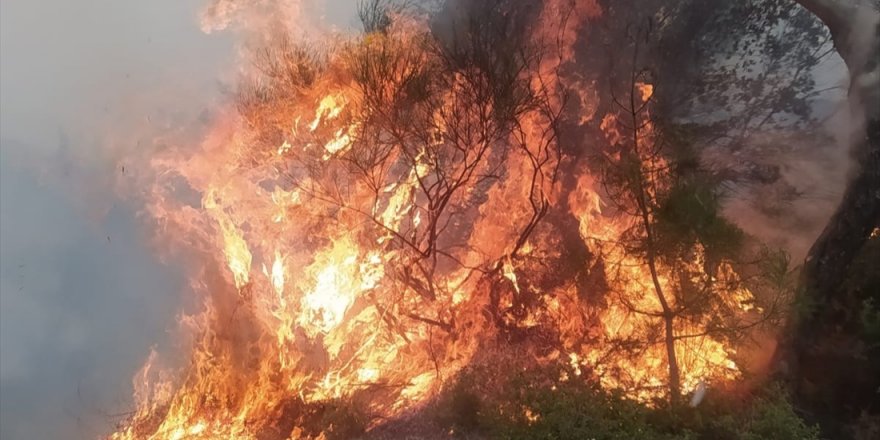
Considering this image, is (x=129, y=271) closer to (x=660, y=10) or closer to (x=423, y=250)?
(x=423, y=250)

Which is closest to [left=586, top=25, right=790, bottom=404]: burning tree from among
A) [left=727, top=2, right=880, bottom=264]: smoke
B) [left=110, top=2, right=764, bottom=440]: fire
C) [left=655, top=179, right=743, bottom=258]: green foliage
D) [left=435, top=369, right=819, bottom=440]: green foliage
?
[left=655, top=179, right=743, bottom=258]: green foliage

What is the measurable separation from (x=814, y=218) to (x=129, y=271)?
42.9ft

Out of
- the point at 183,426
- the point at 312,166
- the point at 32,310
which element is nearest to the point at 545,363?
the point at 312,166

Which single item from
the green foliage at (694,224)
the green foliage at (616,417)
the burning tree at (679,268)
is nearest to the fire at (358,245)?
the burning tree at (679,268)

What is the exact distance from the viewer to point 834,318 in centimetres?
828

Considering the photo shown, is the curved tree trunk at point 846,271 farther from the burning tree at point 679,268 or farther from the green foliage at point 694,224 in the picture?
the green foliage at point 694,224

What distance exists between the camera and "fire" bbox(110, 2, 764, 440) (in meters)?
10.5

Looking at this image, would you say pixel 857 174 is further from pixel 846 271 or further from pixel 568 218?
pixel 568 218

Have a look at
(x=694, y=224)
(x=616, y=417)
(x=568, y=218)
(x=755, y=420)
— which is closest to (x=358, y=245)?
(x=568, y=218)

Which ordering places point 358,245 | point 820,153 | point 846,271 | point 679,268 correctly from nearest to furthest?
point 846,271, point 679,268, point 820,153, point 358,245

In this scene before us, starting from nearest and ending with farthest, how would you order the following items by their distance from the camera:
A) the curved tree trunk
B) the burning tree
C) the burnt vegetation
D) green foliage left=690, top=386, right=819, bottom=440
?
green foliage left=690, top=386, right=819, bottom=440, the curved tree trunk, the burnt vegetation, the burning tree

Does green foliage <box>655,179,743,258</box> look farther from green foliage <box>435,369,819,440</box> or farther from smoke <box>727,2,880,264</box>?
green foliage <box>435,369,819,440</box>

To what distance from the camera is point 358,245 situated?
11211 mm

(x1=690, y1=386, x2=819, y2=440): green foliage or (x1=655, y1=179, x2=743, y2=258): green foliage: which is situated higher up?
(x1=655, y1=179, x2=743, y2=258): green foliage
